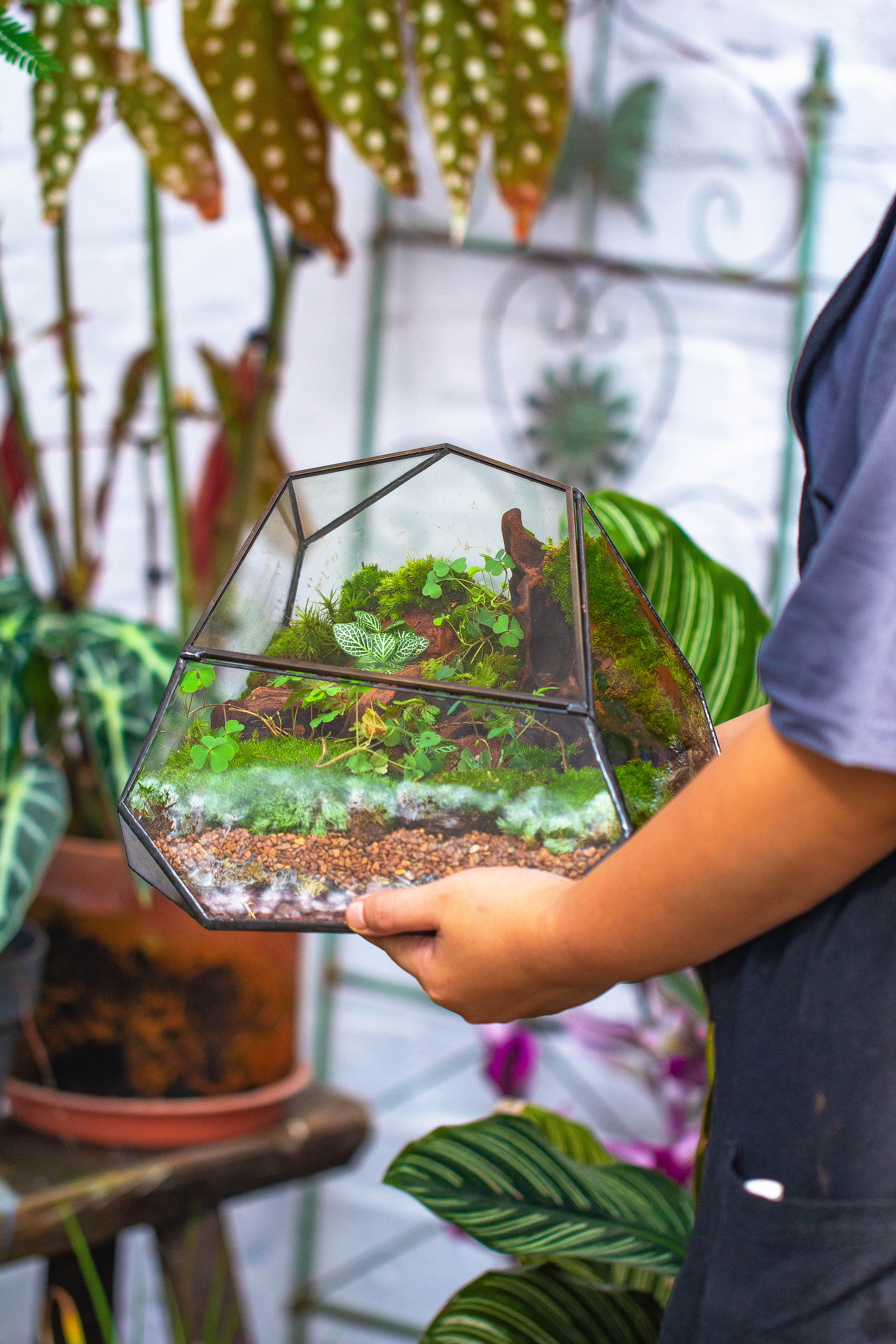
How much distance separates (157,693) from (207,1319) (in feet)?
2.07

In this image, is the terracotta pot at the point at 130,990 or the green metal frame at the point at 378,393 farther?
the green metal frame at the point at 378,393

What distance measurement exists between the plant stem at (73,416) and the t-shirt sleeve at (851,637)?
40.1 inches

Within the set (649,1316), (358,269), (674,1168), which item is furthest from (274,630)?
(358,269)

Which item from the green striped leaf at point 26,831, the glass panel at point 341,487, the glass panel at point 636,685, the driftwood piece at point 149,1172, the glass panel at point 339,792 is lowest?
the driftwood piece at point 149,1172

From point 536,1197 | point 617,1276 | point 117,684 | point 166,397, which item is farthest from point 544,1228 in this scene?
point 166,397

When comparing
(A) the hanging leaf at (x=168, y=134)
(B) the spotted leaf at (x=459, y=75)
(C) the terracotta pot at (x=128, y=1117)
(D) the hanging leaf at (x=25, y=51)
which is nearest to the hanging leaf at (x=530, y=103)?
(B) the spotted leaf at (x=459, y=75)

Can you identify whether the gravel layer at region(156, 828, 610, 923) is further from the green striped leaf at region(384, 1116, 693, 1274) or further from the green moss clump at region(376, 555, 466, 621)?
the green striped leaf at region(384, 1116, 693, 1274)

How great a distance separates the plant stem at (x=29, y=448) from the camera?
1.14 m

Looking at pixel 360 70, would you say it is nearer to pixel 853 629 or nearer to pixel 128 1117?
pixel 853 629

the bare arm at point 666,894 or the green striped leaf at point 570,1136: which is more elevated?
the bare arm at point 666,894

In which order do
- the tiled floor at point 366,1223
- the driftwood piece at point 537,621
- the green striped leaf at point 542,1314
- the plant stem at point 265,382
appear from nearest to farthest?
the driftwood piece at point 537,621
the green striped leaf at point 542,1314
the plant stem at point 265,382
the tiled floor at point 366,1223

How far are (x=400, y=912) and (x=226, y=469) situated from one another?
1042 mm

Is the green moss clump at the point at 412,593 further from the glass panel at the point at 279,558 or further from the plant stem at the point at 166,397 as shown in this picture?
the plant stem at the point at 166,397

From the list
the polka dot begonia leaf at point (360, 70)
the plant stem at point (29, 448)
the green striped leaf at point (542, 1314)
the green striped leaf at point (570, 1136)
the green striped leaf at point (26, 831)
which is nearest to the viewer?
the green striped leaf at point (542, 1314)
